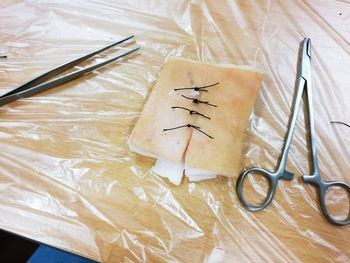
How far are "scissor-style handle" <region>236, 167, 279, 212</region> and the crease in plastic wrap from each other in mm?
14

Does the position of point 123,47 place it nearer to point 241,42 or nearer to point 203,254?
point 241,42

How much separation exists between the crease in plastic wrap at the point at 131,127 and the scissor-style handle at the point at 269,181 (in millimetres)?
14

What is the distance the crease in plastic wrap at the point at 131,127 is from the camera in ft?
1.59

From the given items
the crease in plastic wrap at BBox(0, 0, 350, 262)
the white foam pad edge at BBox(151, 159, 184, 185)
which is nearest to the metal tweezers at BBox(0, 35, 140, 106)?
the crease in plastic wrap at BBox(0, 0, 350, 262)

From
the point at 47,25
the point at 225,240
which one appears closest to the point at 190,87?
the point at 225,240

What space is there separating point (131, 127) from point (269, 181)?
0.28 m

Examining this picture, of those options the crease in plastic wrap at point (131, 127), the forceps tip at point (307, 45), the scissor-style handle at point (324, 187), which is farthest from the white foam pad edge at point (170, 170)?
the forceps tip at point (307, 45)

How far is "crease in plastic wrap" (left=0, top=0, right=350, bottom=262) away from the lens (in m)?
0.48

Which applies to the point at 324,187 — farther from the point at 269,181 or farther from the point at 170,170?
the point at 170,170

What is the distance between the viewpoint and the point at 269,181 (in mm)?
520

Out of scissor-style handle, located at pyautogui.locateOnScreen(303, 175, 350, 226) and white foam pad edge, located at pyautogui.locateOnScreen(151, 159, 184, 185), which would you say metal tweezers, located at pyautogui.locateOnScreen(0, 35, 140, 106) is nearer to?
white foam pad edge, located at pyautogui.locateOnScreen(151, 159, 184, 185)

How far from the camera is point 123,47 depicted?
0.69m

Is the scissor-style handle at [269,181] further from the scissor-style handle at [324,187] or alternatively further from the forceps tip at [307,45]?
the forceps tip at [307,45]

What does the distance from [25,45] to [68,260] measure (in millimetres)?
503
